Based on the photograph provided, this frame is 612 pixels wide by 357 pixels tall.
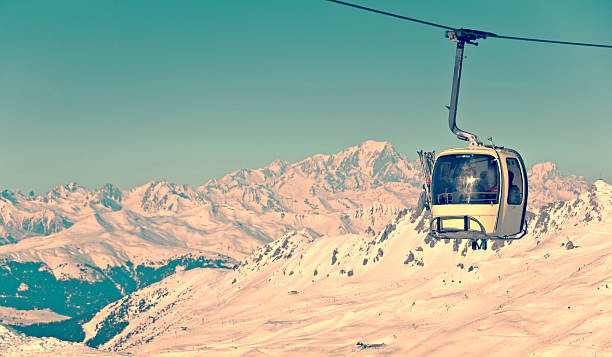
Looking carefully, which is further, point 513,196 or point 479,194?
point 513,196

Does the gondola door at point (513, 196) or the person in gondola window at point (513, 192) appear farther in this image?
the person in gondola window at point (513, 192)

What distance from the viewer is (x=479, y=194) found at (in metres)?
64.0

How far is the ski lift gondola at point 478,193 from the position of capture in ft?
207

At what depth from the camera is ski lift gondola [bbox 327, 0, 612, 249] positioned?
63.2 meters

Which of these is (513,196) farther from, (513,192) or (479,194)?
(479,194)

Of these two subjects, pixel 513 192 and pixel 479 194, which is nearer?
pixel 479 194

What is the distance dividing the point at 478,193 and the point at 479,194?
0.12 metres

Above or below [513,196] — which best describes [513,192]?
above

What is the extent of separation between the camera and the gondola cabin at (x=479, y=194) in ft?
207

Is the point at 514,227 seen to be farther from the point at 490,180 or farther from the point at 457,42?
the point at 457,42

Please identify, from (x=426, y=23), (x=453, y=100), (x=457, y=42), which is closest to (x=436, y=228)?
(x=453, y=100)

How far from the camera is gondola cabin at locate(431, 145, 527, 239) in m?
63.2

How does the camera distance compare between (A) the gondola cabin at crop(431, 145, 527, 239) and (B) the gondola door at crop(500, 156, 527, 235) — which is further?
(B) the gondola door at crop(500, 156, 527, 235)

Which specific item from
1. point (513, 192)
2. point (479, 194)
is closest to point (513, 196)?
point (513, 192)
